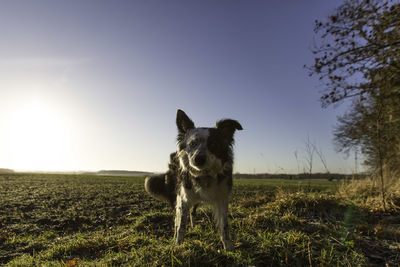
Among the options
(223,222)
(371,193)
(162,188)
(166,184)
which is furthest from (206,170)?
(371,193)

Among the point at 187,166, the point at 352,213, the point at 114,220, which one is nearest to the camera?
the point at 187,166

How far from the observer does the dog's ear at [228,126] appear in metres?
4.43

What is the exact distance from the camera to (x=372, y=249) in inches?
132

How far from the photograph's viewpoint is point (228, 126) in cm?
450

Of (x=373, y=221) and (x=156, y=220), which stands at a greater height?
(x=373, y=221)

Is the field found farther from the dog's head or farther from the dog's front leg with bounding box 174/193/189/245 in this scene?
the dog's head

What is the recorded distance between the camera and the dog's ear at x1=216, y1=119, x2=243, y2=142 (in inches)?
174

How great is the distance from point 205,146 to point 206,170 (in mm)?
454

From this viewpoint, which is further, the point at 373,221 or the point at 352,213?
the point at 352,213

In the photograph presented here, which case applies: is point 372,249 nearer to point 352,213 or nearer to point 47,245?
point 352,213

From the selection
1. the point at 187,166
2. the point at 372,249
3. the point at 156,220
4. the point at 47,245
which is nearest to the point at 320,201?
the point at 372,249

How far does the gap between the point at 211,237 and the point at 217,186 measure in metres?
1.09

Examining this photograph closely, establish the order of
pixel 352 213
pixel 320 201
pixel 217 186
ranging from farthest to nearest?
pixel 320 201
pixel 352 213
pixel 217 186

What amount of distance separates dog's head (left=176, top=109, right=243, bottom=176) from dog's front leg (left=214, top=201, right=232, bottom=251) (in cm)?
70
